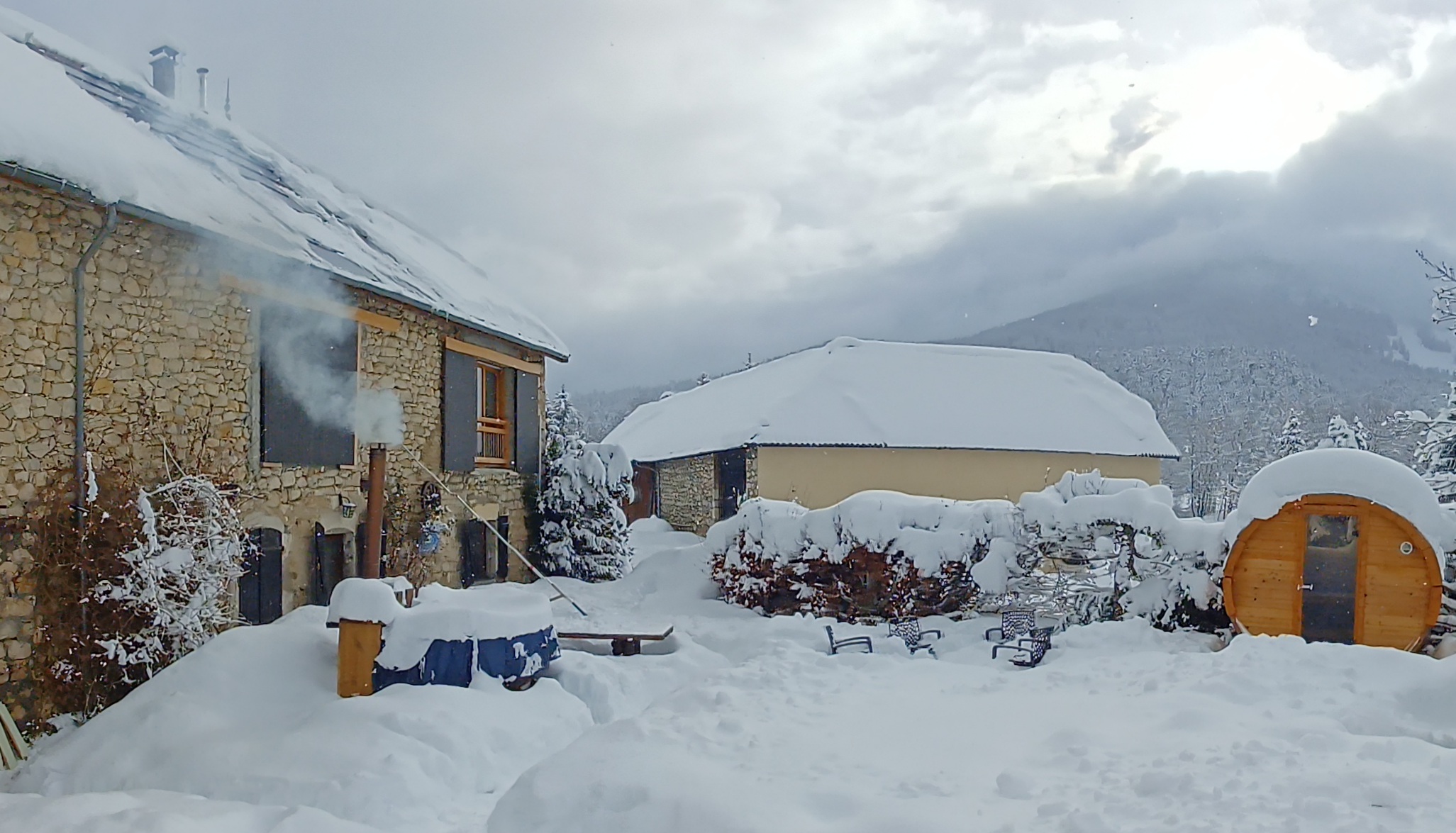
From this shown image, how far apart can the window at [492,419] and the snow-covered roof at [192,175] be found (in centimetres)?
70

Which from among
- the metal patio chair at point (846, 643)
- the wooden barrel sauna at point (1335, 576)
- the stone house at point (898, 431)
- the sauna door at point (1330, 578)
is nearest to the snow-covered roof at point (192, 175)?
the metal patio chair at point (846, 643)

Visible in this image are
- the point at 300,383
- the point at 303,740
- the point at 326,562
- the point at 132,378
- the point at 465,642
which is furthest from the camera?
the point at 326,562

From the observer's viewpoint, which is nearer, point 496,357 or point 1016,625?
point 1016,625

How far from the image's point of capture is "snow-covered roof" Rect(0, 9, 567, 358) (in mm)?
6895

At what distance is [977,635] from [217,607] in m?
7.50

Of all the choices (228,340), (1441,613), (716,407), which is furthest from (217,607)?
(716,407)

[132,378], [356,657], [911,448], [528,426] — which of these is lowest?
[356,657]

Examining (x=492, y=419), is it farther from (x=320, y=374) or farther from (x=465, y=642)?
(x=465, y=642)

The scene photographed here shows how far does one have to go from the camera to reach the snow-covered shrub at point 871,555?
436 inches

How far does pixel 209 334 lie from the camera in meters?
8.12

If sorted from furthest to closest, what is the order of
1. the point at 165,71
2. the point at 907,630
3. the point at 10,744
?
1. the point at 165,71
2. the point at 907,630
3. the point at 10,744

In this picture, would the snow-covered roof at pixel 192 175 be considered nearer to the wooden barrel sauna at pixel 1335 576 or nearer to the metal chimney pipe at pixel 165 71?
the metal chimney pipe at pixel 165 71

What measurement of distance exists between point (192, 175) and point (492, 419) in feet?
18.0

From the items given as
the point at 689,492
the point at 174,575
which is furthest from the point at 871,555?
the point at 689,492
